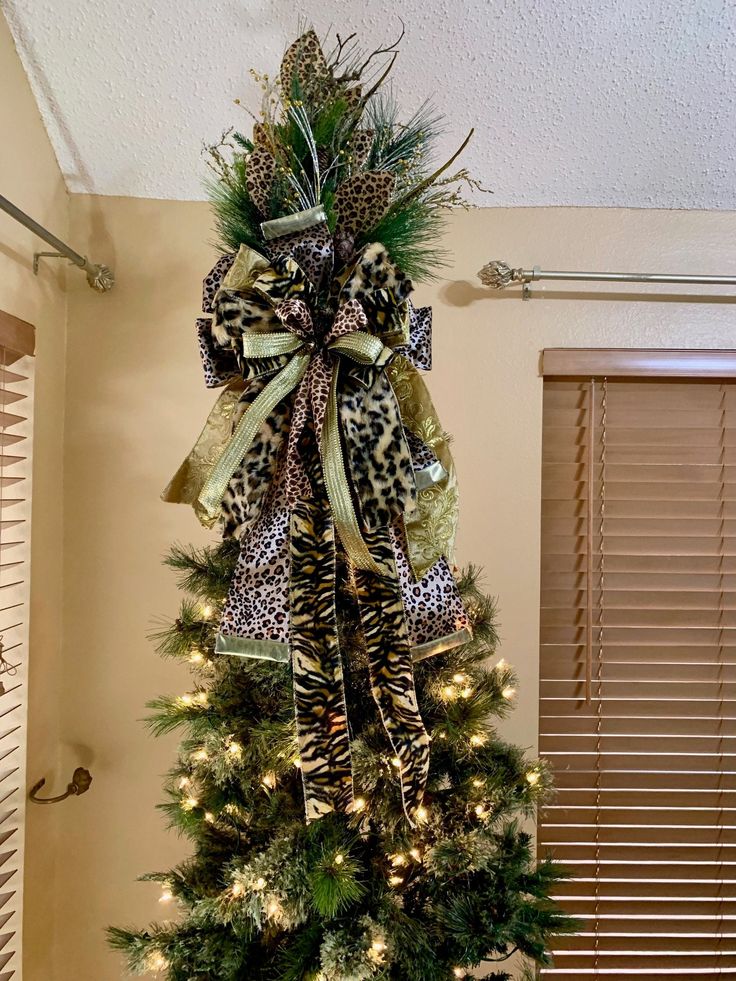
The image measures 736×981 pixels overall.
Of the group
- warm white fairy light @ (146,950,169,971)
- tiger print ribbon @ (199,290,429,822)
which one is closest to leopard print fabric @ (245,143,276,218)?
tiger print ribbon @ (199,290,429,822)

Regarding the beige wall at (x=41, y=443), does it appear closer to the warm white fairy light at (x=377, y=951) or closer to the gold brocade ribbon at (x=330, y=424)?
the gold brocade ribbon at (x=330, y=424)

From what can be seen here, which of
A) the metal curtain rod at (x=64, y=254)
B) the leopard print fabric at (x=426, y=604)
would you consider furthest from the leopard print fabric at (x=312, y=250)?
the metal curtain rod at (x=64, y=254)

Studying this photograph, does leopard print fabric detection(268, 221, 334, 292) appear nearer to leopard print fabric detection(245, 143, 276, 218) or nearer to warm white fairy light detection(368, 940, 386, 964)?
leopard print fabric detection(245, 143, 276, 218)

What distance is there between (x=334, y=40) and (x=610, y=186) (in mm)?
650

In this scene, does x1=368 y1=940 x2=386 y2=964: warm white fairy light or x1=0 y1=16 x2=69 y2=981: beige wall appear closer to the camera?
x1=368 y1=940 x2=386 y2=964: warm white fairy light

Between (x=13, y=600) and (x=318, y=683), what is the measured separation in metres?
0.74

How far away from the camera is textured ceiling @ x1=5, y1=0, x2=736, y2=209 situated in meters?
1.10

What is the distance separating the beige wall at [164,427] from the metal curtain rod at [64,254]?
0.14ft

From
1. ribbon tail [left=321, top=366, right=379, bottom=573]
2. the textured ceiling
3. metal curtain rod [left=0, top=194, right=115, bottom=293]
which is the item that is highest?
the textured ceiling

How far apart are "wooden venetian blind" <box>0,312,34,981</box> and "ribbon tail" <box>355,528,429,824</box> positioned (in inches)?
28.6

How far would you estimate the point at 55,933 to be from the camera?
1317mm

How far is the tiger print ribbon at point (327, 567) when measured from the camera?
749 millimetres

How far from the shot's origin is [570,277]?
1330 mm

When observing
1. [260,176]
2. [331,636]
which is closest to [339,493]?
[331,636]
